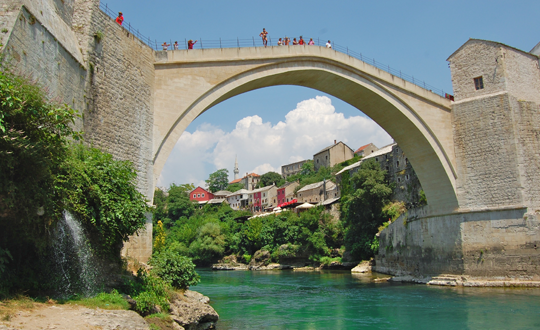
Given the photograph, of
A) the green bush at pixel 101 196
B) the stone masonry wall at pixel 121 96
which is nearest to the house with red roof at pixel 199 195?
the stone masonry wall at pixel 121 96

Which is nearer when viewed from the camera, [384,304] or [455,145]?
[384,304]

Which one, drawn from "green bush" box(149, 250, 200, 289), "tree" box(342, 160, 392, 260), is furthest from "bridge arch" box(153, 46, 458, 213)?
"tree" box(342, 160, 392, 260)

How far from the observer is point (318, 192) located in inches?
1788

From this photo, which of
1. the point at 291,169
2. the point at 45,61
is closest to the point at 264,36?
the point at 45,61

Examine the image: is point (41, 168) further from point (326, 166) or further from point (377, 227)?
point (326, 166)

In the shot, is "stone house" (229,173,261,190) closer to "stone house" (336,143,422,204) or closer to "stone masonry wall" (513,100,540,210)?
"stone house" (336,143,422,204)

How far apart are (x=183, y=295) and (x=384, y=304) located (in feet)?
20.4

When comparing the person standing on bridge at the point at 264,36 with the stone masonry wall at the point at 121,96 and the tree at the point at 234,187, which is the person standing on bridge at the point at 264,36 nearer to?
the stone masonry wall at the point at 121,96

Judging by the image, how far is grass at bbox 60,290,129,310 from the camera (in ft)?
19.9

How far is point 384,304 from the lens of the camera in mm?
12266

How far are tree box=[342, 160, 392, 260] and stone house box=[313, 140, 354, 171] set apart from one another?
28651 millimetres

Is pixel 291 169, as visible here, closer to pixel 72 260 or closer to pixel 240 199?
pixel 240 199

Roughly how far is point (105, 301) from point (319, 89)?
1144cm

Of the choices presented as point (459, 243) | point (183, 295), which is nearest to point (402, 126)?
point (459, 243)
